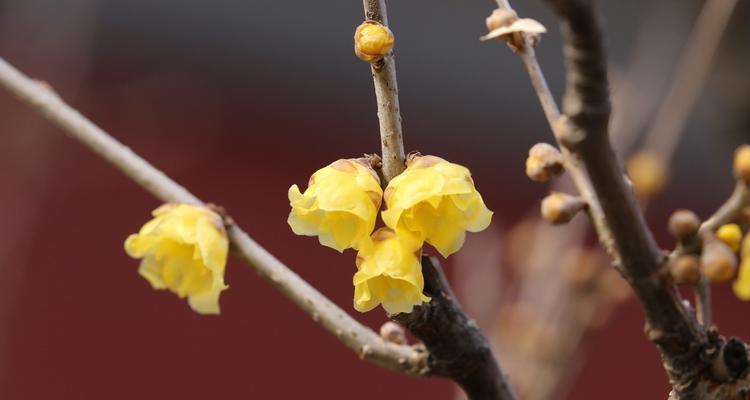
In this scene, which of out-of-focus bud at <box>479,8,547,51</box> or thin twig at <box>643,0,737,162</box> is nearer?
out-of-focus bud at <box>479,8,547,51</box>

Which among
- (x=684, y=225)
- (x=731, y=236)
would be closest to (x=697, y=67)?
(x=731, y=236)

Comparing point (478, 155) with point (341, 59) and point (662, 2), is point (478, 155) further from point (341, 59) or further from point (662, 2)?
point (662, 2)

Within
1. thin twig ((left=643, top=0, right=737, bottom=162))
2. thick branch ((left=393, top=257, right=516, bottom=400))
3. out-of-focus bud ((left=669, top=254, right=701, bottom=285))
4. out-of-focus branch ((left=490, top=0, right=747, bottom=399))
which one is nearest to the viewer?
out-of-focus branch ((left=490, top=0, right=747, bottom=399))

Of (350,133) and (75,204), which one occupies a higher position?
(350,133)

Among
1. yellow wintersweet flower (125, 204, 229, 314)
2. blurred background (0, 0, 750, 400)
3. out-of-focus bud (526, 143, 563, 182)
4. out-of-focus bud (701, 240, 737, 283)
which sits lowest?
out-of-focus bud (701, 240, 737, 283)

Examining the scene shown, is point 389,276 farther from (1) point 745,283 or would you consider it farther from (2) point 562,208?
(1) point 745,283

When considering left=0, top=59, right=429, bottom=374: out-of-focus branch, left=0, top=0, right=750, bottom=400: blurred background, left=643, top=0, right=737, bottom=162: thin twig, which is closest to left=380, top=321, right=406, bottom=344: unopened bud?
left=0, top=59, right=429, bottom=374: out-of-focus branch

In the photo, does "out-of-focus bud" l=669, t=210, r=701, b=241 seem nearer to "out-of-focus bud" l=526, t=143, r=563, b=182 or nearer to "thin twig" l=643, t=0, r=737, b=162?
"out-of-focus bud" l=526, t=143, r=563, b=182

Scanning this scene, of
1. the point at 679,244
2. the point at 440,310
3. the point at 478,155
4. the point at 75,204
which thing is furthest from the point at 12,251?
the point at 679,244
